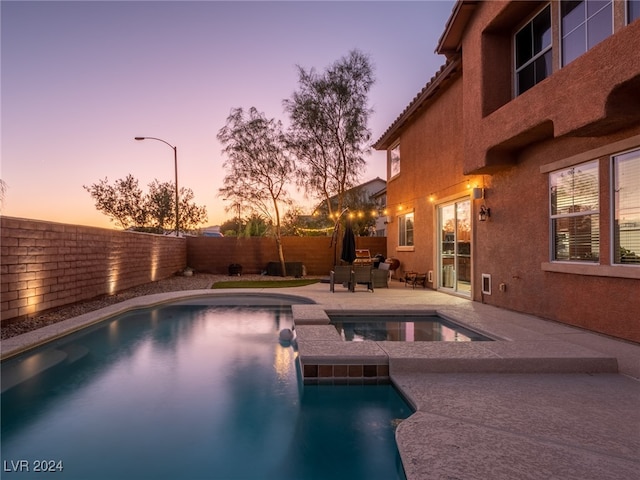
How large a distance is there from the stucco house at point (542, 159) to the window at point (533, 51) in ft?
0.09

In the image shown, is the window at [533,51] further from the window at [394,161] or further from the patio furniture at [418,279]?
the window at [394,161]

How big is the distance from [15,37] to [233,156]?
9279mm

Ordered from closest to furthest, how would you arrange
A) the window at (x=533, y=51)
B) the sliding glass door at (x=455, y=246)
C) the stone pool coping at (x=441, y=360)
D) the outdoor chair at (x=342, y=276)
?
the stone pool coping at (x=441, y=360)
the window at (x=533, y=51)
the sliding glass door at (x=455, y=246)
the outdoor chair at (x=342, y=276)

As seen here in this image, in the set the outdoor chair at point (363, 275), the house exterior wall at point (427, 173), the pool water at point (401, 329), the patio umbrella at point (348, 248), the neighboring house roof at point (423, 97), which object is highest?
the neighboring house roof at point (423, 97)

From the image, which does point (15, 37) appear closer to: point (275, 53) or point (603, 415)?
point (275, 53)

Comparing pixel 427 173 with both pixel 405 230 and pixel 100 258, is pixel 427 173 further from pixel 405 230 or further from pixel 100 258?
pixel 100 258

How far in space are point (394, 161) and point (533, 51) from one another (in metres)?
9.24

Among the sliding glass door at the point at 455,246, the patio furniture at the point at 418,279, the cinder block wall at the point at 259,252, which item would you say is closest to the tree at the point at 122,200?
the cinder block wall at the point at 259,252

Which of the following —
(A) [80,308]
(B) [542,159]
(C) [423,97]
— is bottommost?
(A) [80,308]

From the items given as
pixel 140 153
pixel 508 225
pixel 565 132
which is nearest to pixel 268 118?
pixel 140 153

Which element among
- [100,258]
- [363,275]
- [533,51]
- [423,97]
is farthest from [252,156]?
[533,51]

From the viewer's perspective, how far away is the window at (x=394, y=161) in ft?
55.0

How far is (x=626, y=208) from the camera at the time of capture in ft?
19.6

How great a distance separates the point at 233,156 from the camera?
19078 mm
